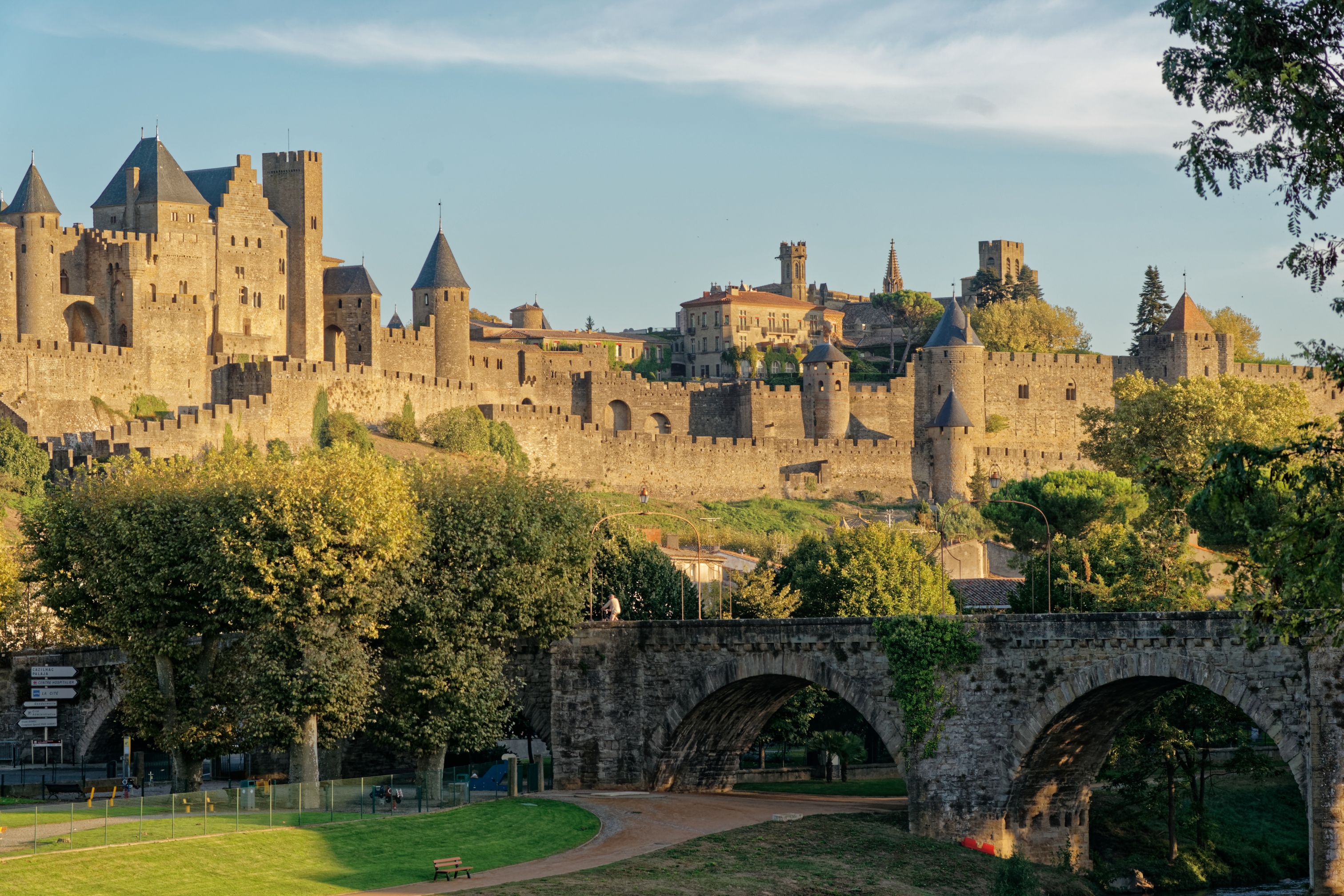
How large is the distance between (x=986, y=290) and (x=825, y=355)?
1288 inches

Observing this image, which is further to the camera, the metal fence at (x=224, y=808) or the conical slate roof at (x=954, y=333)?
the conical slate roof at (x=954, y=333)

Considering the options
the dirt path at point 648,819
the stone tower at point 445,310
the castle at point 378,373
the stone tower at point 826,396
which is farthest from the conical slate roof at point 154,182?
the dirt path at point 648,819

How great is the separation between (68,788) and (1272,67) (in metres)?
31.4

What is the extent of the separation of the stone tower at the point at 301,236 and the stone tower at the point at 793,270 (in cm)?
7422

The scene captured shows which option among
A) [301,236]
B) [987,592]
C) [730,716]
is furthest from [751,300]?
[730,716]

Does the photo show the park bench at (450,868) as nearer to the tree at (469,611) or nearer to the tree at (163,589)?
the tree at (469,611)

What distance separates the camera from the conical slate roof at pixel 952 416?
94750 millimetres

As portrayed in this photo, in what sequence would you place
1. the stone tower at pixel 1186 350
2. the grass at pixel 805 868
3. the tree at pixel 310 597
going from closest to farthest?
the grass at pixel 805 868 → the tree at pixel 310 597 → the stone tower at pixel 1186 350

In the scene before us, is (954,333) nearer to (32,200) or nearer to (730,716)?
(32,200)

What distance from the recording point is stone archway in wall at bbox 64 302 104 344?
262 feet

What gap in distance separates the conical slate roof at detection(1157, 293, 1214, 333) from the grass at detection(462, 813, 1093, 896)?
69787 mm

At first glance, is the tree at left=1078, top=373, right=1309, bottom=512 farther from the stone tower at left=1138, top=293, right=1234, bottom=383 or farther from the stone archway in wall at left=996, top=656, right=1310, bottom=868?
the stone archway in wall at left=996, top=656, right=1310, bottom=868

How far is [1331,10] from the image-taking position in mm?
18438

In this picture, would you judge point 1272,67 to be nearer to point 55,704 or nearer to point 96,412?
point 55,704
